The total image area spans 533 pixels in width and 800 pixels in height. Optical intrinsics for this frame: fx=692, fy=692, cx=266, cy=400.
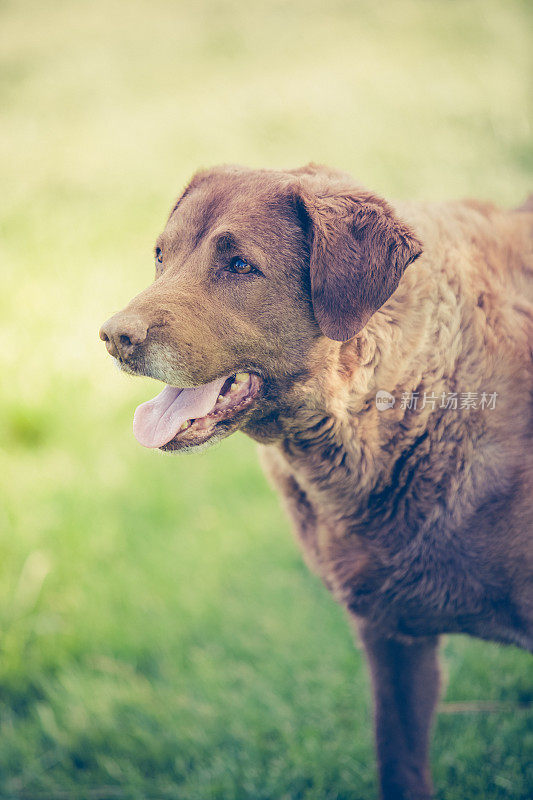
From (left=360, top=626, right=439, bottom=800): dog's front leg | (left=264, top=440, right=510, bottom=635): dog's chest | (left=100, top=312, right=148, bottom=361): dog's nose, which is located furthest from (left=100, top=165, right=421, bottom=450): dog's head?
(left=360, top=626, right=439, bottom=800): dog's front leg

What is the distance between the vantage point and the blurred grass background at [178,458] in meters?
2.94

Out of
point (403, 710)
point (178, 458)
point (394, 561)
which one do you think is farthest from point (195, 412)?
point (178, 458)

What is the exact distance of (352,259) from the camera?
200 cm

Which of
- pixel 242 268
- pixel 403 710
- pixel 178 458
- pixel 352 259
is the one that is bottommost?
pixel 403 710

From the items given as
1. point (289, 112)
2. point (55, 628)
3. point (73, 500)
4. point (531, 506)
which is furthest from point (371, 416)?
point (289, 112)

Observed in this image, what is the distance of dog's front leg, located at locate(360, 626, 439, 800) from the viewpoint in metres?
2.52

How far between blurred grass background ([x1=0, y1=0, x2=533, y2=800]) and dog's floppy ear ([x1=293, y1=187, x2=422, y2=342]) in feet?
6.22

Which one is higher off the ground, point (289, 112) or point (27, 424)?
point (289, 112)

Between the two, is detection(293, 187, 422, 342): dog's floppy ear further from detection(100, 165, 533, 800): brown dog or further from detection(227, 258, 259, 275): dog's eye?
detection(227, 258, 259, 275): dog's eye

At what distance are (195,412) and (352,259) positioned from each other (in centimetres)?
65

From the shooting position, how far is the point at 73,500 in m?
4.23

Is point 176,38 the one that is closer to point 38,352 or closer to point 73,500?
point 38,352

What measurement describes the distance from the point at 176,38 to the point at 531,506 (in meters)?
7.93

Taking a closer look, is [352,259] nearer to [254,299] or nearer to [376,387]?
[254,299]
